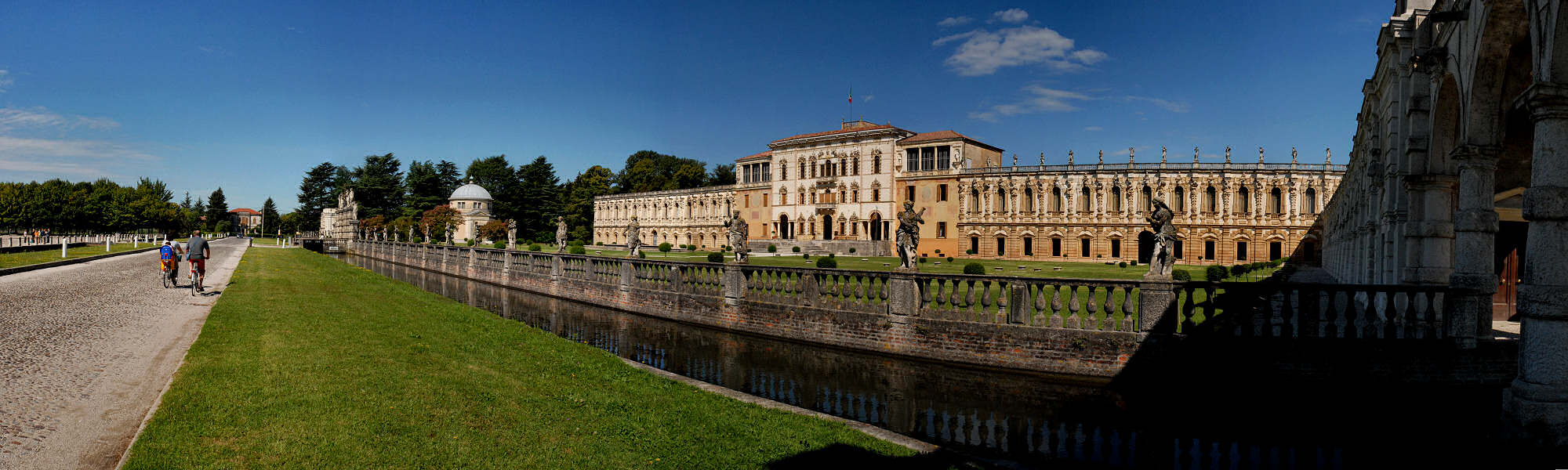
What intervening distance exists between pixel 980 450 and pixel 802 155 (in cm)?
6761

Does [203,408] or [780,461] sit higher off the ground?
[203,408]

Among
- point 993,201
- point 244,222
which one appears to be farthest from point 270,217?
point 993,201

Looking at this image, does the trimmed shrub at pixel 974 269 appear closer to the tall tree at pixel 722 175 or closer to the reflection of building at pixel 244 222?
the tall tree at pixel 722 175

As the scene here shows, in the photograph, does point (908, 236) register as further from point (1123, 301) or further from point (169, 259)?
point (169, 259)

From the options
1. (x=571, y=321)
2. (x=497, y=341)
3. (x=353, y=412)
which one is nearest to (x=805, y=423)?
(x=353, y=412)

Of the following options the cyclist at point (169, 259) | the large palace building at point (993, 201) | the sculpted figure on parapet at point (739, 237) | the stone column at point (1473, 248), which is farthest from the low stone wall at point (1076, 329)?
the large palace building at point (993, 201)

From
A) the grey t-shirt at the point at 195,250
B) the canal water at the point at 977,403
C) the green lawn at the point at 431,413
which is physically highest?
the grey t-shirt at the point at 195,250

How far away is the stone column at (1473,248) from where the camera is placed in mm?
8969

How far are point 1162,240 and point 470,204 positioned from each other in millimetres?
109761

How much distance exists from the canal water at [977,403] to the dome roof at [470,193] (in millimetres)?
103543

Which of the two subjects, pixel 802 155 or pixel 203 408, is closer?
pixel 203 408

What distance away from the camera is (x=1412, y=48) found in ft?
39.3

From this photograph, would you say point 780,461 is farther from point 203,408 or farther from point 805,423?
point 203,408

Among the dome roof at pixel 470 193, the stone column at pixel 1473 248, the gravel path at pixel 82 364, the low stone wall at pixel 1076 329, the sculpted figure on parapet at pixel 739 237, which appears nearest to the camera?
the gravel path at pixel 82 364
